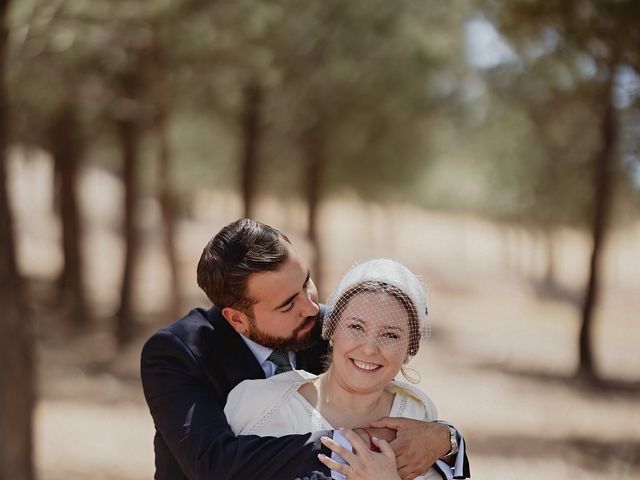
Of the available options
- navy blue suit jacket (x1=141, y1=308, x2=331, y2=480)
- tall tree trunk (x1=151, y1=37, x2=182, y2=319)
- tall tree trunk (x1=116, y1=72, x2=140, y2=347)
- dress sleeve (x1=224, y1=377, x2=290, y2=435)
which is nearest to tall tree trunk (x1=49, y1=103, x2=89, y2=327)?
tall tree trunk (x1=116, y1=72, x2=140, y2=347)

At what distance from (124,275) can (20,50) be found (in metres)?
7.43

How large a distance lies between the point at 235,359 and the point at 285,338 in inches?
7.1

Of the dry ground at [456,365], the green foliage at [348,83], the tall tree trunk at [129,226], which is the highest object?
the green foliage at [348,83]

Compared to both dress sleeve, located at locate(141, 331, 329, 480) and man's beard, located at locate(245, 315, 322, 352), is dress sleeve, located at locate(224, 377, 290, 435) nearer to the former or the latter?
dress sleeve, located at locate(141, 331, 329, 480)

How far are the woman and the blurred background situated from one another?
4.84 m

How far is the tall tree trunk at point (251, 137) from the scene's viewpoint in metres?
20.1

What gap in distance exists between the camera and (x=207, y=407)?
2.88 metres

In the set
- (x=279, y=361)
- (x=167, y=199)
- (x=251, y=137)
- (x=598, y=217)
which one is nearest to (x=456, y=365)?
(x=598, y=217)

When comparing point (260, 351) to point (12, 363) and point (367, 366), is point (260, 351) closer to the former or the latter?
point (367, 366)

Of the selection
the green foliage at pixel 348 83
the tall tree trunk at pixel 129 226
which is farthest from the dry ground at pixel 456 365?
the green foliage at pixel 348 83

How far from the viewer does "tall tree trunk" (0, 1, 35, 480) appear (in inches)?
284

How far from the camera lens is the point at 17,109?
16.4 metres

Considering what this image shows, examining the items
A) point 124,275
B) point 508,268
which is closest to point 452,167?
point 508,268

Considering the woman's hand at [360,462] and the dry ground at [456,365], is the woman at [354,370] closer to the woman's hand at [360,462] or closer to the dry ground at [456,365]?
the woman's hand at [360,462]
